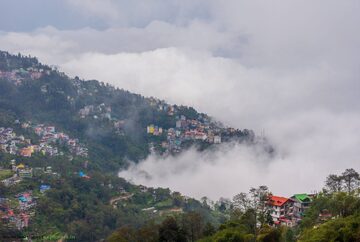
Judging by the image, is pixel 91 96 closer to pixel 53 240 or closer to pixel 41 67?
pixel 41 67

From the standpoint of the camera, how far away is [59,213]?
50.0 meters

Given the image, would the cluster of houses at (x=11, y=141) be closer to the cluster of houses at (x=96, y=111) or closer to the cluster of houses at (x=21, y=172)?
the cluster of houses at (x=21, y=172)

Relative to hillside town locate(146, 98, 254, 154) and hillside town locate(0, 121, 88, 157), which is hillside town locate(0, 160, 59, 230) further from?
hillside town locate(146, 98, 254, 154)

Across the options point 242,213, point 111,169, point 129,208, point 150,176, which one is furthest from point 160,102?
point 242,213

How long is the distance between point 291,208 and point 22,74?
88.3m

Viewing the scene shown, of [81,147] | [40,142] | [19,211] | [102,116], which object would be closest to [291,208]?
[19,211]

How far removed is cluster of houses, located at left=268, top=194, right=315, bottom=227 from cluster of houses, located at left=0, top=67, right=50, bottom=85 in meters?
82.1

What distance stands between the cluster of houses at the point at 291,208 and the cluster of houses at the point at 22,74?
3232 inches

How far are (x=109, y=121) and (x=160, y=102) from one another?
24.2 metres

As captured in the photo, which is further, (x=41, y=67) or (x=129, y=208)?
(x=41, y=67)

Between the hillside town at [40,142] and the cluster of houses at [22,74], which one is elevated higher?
the cluster of houses at [22,74]

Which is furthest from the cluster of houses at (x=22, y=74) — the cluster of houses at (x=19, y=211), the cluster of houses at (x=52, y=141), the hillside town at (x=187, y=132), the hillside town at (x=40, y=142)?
the cluster of houses at (x=19, y=211)

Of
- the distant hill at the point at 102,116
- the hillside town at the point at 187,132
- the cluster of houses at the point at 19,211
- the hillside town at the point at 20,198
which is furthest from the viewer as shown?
the hillside town at the point at 187,132

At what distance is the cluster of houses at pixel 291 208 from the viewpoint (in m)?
33.8
